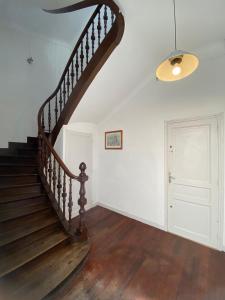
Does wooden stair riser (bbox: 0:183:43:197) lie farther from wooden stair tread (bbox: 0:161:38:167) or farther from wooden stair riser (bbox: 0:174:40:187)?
wooden stair tread (bbox: 0:161:38:167)

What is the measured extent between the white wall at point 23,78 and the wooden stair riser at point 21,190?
157 cm

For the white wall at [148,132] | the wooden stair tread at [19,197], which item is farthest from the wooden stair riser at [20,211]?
the white wall at [148,132]

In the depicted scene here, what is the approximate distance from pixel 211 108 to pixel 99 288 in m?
2.63

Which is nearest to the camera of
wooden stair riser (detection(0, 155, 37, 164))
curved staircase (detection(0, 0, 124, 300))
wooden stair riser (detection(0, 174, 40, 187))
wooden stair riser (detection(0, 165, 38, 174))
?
curved staircase (detection(0, 0, 124, 300))

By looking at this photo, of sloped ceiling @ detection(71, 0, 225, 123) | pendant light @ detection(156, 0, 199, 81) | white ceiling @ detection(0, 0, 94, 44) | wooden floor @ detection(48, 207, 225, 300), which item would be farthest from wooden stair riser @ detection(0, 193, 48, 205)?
white ceiling @ detection(0, 0, 94, 44)

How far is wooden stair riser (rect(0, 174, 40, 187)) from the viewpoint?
2229 mm

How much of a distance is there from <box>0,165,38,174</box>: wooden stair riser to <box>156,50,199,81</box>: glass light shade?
241 cm

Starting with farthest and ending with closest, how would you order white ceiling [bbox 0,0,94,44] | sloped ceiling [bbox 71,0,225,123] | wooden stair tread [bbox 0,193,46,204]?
white ceiling [bbox 0,0,94,44]
wooden stair tread [bbox 0,193,46,204]
sloped ceiling [bbox 71,0,225,123]

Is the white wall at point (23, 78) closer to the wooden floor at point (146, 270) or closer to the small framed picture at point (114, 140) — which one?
the small framed picture at point (114, 140)

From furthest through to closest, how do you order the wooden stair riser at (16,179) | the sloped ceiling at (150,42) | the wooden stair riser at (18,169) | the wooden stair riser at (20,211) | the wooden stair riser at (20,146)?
the wooden stair riser at (20,146)
the wooden stair riser at (18,169)
the wooden stair riser at (16,179)
the wooden stair riser at (20,211)
the sloped ceiling at (150,42)

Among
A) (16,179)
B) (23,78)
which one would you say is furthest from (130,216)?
(23,78)

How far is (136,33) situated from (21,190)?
2.69 metres

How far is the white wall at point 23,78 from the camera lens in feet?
10.7

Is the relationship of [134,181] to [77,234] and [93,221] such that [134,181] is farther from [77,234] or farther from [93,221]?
[77,234]
